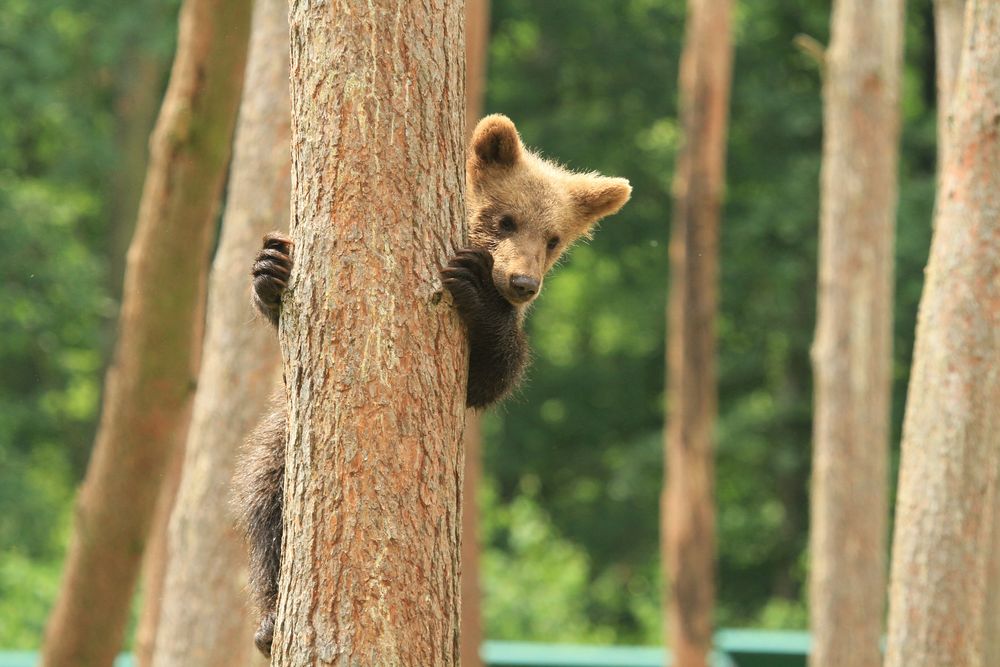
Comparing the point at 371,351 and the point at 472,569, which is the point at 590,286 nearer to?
the point at 472,569

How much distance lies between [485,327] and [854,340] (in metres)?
6.75

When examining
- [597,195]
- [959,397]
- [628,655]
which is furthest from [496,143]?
[628,655]

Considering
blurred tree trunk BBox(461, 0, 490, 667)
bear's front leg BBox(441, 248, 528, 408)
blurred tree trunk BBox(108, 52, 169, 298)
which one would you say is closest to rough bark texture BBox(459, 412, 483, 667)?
blurred tree trunk BBox(461, 0, 490, 667)

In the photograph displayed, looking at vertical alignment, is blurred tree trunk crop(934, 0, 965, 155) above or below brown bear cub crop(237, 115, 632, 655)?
above

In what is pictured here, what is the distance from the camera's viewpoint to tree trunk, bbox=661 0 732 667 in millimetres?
12453

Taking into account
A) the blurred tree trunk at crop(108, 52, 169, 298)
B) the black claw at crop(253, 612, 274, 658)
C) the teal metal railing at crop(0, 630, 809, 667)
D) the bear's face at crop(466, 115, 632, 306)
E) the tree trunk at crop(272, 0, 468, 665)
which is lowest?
the teal metal railing at crop(0, 630, 809, 667)

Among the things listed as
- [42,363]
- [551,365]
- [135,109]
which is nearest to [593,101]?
[551,365]

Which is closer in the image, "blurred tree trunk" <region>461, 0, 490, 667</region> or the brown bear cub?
the brown bear cub

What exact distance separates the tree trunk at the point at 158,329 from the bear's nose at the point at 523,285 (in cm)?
144

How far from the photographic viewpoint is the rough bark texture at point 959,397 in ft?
16.8

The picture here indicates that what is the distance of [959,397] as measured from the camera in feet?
16.9

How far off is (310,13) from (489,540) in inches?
786

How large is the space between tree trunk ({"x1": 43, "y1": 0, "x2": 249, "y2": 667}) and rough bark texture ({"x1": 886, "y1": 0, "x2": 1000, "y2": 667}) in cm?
274

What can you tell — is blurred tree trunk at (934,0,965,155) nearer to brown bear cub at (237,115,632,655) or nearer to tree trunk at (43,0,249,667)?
brown bear cub at (237,115,632,655)
